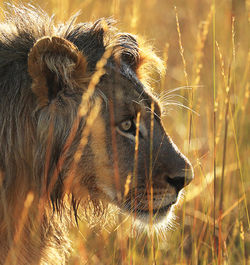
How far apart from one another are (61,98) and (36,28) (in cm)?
41

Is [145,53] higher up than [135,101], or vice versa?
[145,53]

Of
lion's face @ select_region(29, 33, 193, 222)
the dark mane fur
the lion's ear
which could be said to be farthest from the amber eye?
the lion's ear

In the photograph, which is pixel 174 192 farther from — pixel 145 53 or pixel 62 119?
pixel 145 53

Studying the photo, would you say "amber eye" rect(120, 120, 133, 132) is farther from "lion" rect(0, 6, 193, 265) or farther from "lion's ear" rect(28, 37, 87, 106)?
"lion's ear" rect(28, 37, 87, 106)

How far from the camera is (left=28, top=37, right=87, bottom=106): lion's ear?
7.48 feet

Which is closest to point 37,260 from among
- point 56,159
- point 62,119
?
point 56,159

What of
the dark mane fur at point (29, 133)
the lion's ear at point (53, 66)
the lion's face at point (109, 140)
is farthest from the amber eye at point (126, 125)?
the lion's ear at point (53, 66)

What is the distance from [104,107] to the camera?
2.55m

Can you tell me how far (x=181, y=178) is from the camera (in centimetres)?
255

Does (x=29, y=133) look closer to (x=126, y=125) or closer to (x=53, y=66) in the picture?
(x=53, y=66)

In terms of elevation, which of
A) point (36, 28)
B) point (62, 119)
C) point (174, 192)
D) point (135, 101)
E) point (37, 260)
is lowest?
point (37, 260)

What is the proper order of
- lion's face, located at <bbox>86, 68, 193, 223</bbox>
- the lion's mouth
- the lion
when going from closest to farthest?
the lion
lion's face, located at <bbox>86, 68, 193, 223</bbox>
the lion's mouth

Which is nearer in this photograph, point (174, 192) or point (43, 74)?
point (43, 74)

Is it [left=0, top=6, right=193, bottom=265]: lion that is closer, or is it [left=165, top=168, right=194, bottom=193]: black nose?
[left=0, top=6, right=193, bottom=265]: lion
